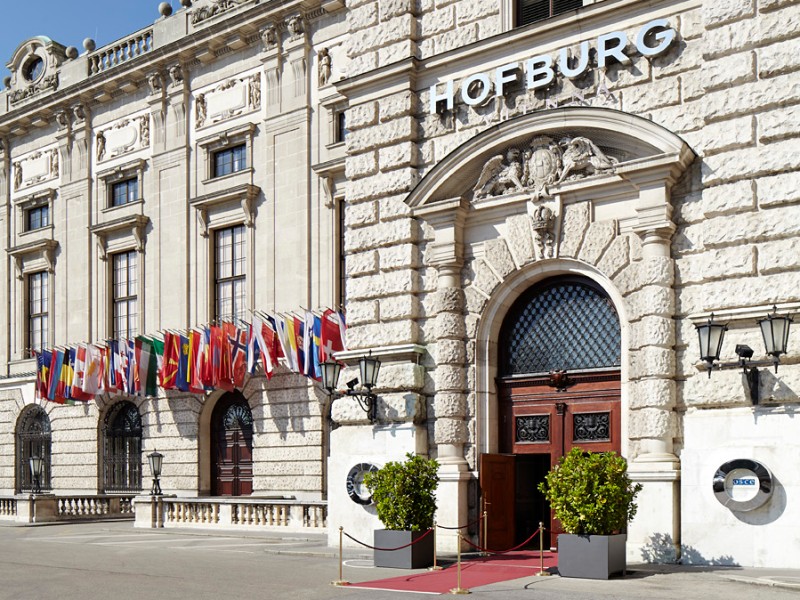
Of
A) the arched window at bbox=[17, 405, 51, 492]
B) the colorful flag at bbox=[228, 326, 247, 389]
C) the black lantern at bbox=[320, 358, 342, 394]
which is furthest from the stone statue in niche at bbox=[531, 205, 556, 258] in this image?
the arched window at bbox=[17, 405, 51, 492]

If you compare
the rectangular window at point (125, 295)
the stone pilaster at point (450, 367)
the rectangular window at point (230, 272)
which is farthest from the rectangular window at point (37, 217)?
the stone pilaster at point (450, 367)

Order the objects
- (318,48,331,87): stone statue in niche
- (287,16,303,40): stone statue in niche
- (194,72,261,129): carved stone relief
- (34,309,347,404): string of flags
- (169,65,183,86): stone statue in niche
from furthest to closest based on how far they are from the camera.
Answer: (169,65,183,86): stone statue in niche → (194,72,261,129): carved stone relief → (287,16,303,40): stone statue in niche → (318,48,331,87): stone statue in niche → (34,309,347,404): string of flags

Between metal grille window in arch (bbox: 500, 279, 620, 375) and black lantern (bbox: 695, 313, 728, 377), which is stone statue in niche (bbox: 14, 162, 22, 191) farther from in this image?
black lantern (bbox: 695, 313, 728, 377)

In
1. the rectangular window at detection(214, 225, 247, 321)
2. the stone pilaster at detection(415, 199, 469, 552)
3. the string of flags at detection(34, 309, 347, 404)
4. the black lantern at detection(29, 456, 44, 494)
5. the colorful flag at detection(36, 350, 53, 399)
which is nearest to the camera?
the stone pilaster at detection(415, 199, 469, 552)

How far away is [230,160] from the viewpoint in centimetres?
3359

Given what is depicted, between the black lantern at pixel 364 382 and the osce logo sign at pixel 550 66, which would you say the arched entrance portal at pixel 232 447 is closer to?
the black lantern at pixel 364 382

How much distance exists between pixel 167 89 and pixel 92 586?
22.4m

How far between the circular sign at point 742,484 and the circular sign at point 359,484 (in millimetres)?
6956

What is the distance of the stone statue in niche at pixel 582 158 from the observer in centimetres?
1877

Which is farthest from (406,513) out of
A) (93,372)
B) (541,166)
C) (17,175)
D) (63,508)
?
(17,175)

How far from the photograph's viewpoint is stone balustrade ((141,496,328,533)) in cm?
2534

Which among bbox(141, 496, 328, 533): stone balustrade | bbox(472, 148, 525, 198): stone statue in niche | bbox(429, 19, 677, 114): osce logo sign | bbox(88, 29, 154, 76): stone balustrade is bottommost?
bbox(141, 496, 328, 533): stone balustrade

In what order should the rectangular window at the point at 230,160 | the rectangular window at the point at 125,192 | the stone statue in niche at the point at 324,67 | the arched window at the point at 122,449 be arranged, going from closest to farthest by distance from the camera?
the stone statue in niche at the point at 324,67 → the rectangular window at the point at 230,160 → the arched window at the point at 122,449 → the rectangular window at the point at 125,192

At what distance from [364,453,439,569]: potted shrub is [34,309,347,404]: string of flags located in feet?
31.9
